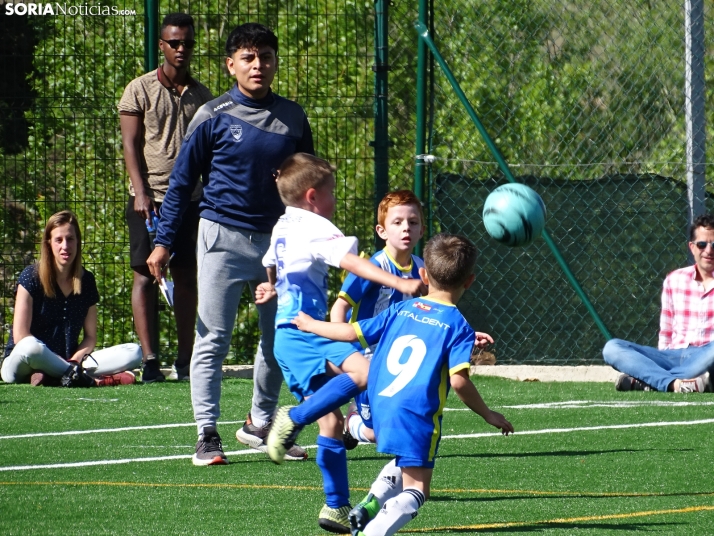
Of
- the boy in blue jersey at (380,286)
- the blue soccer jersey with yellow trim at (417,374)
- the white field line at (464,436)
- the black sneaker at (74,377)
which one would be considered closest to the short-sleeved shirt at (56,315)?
the black sneaker at (74,377)

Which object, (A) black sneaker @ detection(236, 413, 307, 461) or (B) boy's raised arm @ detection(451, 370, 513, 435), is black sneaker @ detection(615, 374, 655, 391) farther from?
(B) boy's raised arm @ detection(451, 370, 513, 435)

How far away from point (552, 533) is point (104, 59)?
7386mm

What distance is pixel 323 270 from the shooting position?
523cm

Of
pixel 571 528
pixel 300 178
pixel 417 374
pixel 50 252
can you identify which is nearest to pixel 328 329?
pixel 417 374

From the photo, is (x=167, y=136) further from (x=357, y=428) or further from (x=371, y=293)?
(x=357, y=428)

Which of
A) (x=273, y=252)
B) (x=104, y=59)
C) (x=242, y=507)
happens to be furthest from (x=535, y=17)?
(x=242, y=507)

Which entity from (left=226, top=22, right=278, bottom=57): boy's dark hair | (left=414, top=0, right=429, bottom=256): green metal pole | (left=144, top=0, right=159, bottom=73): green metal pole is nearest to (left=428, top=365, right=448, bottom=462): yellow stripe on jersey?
(left=226, top=22, right=278, bottom=57): boy's dark hair

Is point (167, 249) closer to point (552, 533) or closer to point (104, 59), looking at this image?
point (552, 533)

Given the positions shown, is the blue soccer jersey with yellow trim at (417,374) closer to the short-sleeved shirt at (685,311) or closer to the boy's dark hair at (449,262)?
the boy's dark hair at (449,262)

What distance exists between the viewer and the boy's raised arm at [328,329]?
452 centimetres

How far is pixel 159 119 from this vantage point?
9.34m

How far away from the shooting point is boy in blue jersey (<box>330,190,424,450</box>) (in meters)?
6.22

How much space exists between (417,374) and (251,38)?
2562 mm

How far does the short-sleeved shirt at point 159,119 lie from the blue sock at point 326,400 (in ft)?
15.7
